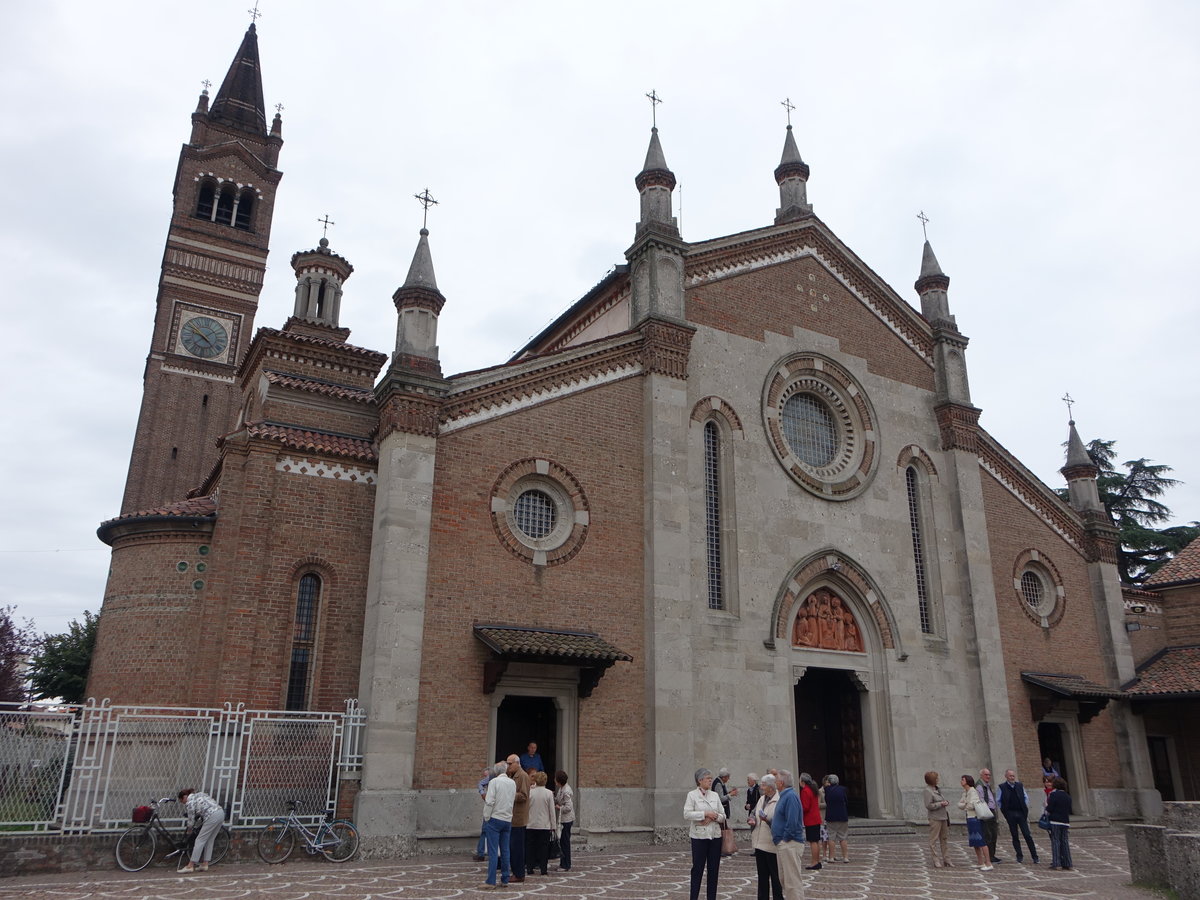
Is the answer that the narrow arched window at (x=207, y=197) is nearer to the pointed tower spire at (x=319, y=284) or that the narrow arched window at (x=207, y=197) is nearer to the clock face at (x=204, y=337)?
the clock face at (x=204, y=337)

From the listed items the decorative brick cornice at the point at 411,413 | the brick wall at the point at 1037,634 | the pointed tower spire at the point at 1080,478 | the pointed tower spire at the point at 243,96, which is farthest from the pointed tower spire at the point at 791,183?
the pointed tower spire at the point at 243,96

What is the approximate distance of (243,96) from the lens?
140ft

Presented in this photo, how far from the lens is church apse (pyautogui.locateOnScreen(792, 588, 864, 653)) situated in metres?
19.7

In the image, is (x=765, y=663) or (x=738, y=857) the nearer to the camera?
(x=738, y=857)

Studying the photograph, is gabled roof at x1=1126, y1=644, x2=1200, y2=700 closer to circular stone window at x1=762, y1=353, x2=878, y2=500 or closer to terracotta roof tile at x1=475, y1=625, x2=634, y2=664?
circular stone window at x1=762, y1=353, x2=878, y2=500

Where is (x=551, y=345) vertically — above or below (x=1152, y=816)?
above

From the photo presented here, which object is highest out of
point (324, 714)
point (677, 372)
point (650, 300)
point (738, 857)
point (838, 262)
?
point (838, 262)

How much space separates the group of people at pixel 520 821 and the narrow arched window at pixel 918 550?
11.4m

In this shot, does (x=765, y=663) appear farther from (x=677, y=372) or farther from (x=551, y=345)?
(x=551, y=345)

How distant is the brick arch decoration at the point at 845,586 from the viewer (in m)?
19.6

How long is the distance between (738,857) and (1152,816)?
1358 cm

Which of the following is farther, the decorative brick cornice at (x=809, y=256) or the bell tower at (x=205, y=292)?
the bell tower at (x=205, y=292)

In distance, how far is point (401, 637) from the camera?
592 inches

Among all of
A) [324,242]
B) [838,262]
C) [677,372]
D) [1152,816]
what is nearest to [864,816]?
[1152,816]
